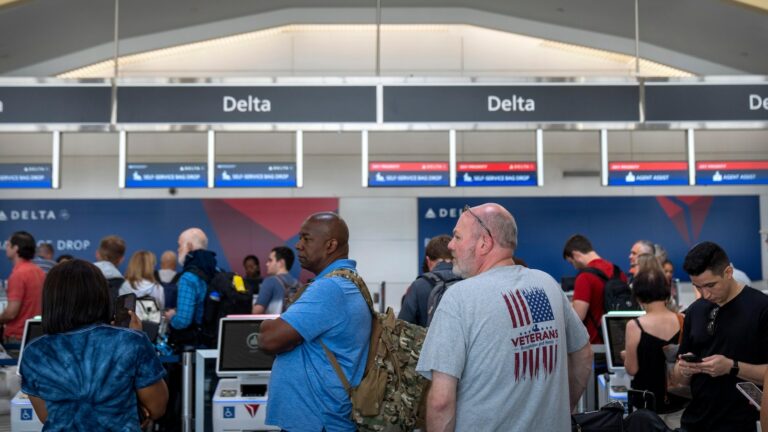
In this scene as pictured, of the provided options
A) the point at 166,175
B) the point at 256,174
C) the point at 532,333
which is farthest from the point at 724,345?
the point at 166,175

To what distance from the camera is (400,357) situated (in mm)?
3039

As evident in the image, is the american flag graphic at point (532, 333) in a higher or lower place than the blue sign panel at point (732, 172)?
lower

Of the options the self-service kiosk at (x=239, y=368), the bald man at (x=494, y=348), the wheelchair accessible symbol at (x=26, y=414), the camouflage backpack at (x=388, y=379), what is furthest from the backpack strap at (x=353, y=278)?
the wheelchair accessible symbol at (x=26, y=414)

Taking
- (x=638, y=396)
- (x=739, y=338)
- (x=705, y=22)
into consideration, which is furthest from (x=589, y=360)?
(x=705, y=22)

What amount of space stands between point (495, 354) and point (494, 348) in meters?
0.02

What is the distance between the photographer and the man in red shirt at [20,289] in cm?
646

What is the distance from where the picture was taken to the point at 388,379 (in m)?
2.98

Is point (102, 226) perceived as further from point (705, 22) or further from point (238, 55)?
point (705, 22)

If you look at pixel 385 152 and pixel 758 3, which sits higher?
pixel 758 3

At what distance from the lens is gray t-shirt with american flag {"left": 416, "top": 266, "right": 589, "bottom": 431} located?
256cm

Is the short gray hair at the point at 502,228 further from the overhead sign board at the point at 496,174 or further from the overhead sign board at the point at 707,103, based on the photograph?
the overhead sign board at the point at 496,174

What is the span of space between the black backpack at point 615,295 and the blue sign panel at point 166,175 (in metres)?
3.95

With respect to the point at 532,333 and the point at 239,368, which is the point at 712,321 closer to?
the point at 532,333

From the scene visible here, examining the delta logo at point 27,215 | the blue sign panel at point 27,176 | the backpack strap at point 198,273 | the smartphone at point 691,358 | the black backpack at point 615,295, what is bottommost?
the smartphone at point 691,358
